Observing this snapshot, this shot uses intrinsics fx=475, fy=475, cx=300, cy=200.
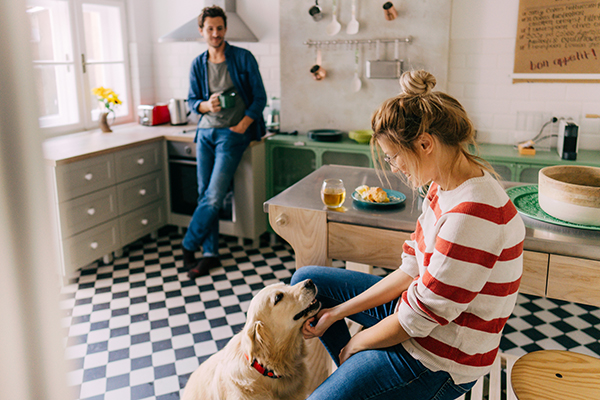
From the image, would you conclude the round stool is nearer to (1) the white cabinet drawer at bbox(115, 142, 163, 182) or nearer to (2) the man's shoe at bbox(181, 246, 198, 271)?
(2) the man's shoe at bbox(181, 246, 198, 271)

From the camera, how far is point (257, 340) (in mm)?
1438

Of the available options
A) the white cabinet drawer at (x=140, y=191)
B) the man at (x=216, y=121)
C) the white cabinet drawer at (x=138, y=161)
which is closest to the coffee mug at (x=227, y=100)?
the man at (x=216, y=121)

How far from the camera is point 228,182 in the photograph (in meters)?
3.65

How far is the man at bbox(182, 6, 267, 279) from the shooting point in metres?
3.51

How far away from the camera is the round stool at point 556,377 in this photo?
1.34 m

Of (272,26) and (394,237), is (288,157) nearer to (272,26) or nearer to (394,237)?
(272,26)

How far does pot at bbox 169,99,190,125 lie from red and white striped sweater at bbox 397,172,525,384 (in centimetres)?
366

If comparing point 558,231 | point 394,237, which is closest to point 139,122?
point 394,237

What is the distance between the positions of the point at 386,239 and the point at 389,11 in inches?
101

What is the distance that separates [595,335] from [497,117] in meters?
1.79

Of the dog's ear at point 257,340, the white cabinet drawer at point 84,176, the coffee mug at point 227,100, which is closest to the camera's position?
the dog's ear at point 257,340

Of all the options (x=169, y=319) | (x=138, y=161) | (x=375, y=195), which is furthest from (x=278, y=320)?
(x=138, y=161)

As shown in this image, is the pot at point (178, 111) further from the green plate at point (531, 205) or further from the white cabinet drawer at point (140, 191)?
the green plate at point (531, 205)

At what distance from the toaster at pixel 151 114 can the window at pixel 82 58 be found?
29 cm
